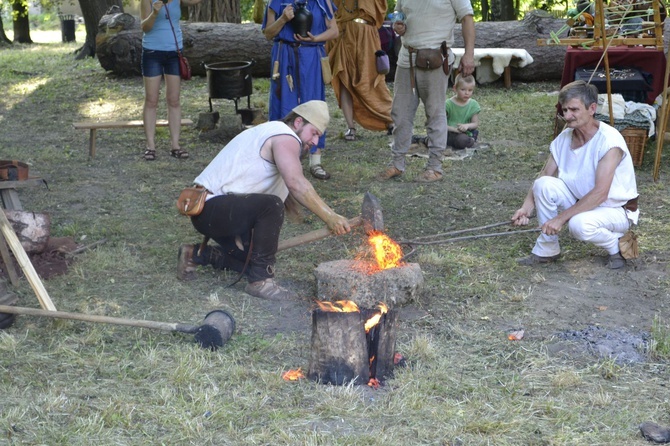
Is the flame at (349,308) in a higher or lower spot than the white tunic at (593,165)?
lower

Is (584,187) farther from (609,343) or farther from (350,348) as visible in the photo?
(350,348)

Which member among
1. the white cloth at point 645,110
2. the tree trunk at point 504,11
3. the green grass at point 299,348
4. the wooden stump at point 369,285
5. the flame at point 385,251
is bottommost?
the green grass at point 299,348

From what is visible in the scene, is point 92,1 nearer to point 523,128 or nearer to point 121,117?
point 121,117

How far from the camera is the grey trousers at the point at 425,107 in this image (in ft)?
25.0

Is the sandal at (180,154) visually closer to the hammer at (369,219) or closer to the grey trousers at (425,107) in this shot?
the grey trousers at (425,107)

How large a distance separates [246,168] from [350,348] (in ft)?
5.48

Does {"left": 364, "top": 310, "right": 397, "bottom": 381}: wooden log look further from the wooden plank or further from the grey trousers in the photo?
the wooden plank

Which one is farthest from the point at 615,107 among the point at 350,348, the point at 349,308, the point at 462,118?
the point at 350,348

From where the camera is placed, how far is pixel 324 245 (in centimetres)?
623

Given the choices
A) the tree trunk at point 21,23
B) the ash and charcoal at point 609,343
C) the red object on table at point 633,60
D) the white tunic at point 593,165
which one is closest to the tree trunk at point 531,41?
the red object on table at point 633,60

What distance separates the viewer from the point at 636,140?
26.5 ft

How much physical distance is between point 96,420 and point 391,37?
7408mm

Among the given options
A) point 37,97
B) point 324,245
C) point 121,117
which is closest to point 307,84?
point 324,245

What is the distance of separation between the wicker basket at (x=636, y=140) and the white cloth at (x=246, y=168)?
415 centimetres
